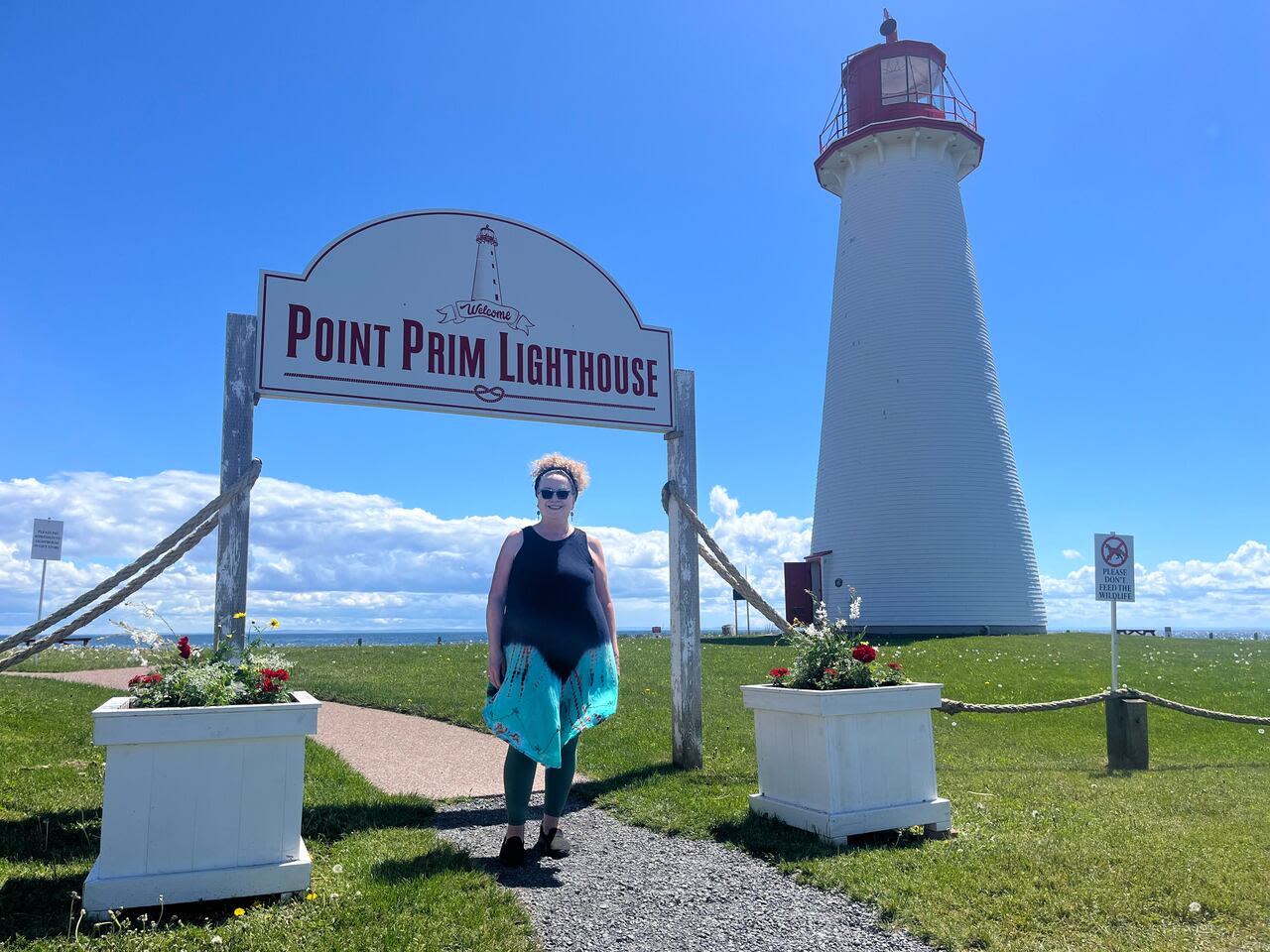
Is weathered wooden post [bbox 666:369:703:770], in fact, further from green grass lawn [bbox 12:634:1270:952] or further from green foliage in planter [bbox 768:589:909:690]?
green foliage in planter [bbox 768:589:909:690]

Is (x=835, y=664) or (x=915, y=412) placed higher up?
(x=915, y=412)

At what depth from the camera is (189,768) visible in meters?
3.91

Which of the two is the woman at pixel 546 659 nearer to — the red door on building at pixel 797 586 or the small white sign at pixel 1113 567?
the small white sign at pixel 1113 567

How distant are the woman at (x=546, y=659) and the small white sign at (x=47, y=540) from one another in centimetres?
1485

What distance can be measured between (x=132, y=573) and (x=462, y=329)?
2707mm

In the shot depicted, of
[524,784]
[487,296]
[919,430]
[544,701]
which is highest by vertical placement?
[919,430]

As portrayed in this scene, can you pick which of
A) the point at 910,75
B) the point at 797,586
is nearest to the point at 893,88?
the point at 910,75

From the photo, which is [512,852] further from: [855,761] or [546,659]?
[855,761]

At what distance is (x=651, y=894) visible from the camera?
161 inches

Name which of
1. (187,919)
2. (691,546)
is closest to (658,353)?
(691,546)

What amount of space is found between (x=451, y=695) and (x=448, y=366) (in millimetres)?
6295

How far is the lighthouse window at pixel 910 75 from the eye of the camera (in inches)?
957

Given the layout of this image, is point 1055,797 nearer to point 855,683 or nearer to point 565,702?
point 855,683

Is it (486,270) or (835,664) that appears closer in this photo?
(835,664)
